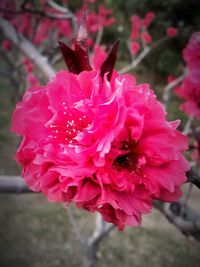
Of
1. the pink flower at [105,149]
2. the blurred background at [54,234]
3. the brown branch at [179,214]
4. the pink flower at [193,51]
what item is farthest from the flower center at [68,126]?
the blurred background at [54,234]

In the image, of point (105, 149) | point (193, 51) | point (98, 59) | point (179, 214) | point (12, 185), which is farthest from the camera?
point (98, 59)

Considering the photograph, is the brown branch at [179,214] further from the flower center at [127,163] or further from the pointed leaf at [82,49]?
the pointed leaf at [82,49]

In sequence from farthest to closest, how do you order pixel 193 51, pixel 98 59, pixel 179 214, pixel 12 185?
pixel 98 59, pixel 179 214, pixel 12 185, pixel 193 51

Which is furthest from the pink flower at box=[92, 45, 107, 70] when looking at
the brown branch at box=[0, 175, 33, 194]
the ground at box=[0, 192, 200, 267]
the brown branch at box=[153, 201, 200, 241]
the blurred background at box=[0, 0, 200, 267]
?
the ground at box=[0, 192, 200, 267]

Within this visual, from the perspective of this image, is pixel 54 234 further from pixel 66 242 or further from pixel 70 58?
pixel 70 58

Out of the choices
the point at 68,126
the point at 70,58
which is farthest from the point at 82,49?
the point at 68,126

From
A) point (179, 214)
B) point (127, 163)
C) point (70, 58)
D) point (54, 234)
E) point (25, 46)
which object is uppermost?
point (70, 58)
